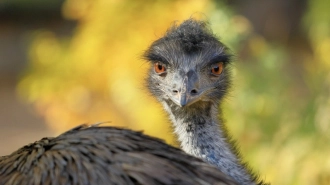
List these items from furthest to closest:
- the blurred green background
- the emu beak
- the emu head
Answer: the blurred green background
the emu head
the emu beak

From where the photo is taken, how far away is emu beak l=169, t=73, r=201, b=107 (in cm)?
358

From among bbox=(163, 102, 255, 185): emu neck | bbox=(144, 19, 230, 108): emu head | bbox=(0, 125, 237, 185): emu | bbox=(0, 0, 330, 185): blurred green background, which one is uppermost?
bbox=(0, 0, 330, 185): blurred green background

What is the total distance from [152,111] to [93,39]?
0.65 metres

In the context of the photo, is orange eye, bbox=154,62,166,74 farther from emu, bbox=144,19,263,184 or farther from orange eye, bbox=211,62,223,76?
orange eye, bbox=211,62,223,76

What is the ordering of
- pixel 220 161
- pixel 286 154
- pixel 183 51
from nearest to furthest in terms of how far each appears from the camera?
1. pixel 220 161
2. pixel 183 51
3. pixel 286 154

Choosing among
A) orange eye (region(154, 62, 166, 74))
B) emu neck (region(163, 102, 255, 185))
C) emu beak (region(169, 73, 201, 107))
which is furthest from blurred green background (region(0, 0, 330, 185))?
emu beak (region(169, 73, 201, 107))

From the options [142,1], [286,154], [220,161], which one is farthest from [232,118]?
[220,161]

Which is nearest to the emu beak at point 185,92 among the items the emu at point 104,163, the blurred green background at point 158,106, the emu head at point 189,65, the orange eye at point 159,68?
the emu head at point 189,65

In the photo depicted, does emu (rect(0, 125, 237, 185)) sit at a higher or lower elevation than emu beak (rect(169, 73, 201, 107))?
lower

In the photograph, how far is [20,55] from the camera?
32.7 ft

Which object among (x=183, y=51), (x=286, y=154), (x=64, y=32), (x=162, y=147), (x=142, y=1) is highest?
(x=64, y=32)

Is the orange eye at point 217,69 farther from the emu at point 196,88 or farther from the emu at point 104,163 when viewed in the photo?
the emu at point 104,163

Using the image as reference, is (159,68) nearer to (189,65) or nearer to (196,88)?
(189,65)

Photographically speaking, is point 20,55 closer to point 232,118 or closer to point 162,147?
point 232,118
